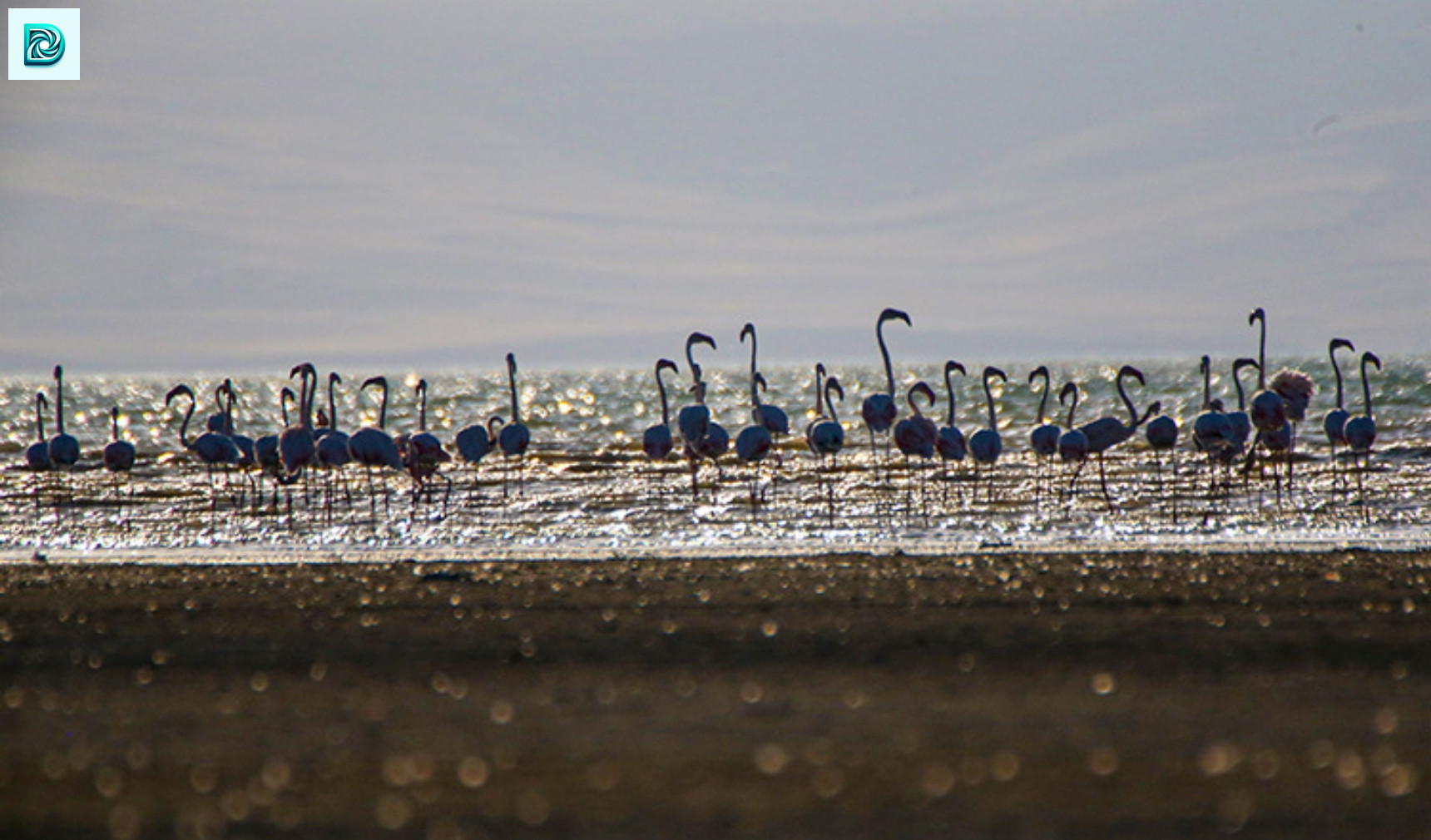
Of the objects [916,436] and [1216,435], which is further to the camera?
[916,436]

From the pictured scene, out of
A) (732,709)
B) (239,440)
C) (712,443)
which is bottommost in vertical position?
(732,709)

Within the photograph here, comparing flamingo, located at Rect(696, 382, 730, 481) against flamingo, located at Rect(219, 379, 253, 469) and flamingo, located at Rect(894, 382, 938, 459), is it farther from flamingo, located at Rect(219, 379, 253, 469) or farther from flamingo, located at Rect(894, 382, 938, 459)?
flamingo, located at Rect(219, 379, 253, 469)

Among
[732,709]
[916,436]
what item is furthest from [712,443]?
[732,709]

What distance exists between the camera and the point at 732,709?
6.89 m

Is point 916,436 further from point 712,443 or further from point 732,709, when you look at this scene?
point 732,709

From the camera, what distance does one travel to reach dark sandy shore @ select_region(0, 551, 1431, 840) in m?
5.34

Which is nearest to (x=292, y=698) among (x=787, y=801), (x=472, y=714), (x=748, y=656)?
(x=472, y=714)

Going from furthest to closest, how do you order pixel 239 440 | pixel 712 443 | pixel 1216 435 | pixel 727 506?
pixel 239 440 < pixel 712 443 < pixel 727 506 < pixel 1216 435

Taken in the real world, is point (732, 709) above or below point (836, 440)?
below

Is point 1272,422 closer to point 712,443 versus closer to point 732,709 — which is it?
point 712,443

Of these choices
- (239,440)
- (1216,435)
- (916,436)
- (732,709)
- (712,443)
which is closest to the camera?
(732,709)

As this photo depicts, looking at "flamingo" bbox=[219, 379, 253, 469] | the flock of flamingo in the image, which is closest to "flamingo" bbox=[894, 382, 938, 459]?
the flock of flamingo

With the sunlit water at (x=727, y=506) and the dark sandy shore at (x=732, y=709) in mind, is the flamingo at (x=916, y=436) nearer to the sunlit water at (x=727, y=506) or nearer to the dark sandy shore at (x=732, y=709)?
the sunlit water at (x=727, y=506)

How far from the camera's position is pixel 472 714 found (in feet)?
22.6
